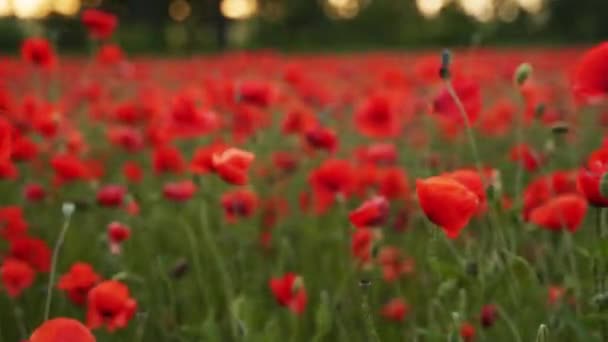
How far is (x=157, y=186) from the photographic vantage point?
11.0ft

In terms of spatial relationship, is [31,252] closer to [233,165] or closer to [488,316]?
[233,165]

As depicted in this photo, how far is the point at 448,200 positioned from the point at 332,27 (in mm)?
22877

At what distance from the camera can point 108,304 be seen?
1384 mm

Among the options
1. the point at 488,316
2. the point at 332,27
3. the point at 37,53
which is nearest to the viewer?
the point at 488,316

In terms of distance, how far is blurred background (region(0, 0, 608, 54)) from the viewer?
20.4 meters

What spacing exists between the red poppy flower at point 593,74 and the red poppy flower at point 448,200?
0.31 m

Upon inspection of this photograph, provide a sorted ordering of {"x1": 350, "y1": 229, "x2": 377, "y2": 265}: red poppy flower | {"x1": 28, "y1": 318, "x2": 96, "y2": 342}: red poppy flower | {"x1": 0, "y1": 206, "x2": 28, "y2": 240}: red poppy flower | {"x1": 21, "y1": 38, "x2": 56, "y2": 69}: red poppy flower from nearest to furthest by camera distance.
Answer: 1. {"x1": 28, "y1": 318, "x2": 96, "y2": 342}: red poppy flower
2. {"x1": 350, "y1": 229, "x2": 377, "y2": 265}: red poppy flower
3. {"x1": 0, "y1": 206, "x2": 28, "y2": 240}: red poppy flower
4. {"x1": 21, "y1": 38, "x2": 56, "y2": 69}: red poppy flower

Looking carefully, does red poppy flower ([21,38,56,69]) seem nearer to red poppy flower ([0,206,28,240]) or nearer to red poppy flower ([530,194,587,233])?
red poppy flower ([0,206,28,240])

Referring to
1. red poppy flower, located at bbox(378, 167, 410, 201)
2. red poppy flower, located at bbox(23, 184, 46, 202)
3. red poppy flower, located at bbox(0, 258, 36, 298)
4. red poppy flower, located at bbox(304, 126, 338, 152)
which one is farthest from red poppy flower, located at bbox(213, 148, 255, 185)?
red poppy flower, located at bbox(23, 184, 46, 202)

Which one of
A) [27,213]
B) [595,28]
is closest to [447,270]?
[27,213]

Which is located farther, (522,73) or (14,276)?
(14,276)

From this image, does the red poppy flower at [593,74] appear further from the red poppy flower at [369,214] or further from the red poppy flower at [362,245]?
the red poppy flower at [362,245]

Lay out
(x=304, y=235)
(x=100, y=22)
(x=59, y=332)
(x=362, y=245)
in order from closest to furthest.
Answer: (x=59, y=332), (x=362, y=245), (x=304, y=235), (x=100, y=22)

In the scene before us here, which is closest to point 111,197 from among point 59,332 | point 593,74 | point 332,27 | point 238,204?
point 238,204
